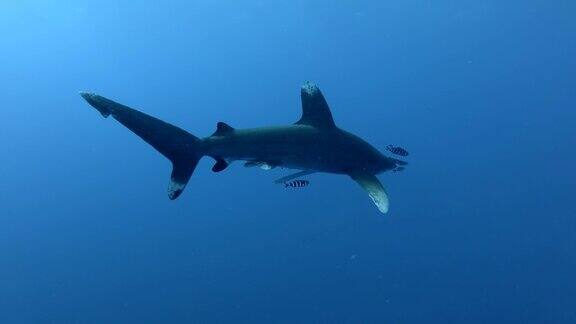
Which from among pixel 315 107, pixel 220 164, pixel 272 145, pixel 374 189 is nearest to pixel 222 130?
pixel 220 164

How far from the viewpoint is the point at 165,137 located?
6.10 m

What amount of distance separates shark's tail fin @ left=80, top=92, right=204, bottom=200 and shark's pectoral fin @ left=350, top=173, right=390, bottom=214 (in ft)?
7.52

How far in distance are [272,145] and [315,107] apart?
90 cm

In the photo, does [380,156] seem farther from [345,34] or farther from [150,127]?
[345,34]

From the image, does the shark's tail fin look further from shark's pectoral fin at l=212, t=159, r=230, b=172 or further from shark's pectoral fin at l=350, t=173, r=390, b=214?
shark's pectoral fin at l=350, t=173, r=390, b=214

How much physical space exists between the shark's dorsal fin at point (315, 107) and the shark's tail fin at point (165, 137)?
1535 millimetres

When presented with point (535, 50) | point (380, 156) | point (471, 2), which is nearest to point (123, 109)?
point (380, 156)

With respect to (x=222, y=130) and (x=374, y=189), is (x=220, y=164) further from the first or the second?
(x=374, y=189)

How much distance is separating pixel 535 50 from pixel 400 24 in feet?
43.9

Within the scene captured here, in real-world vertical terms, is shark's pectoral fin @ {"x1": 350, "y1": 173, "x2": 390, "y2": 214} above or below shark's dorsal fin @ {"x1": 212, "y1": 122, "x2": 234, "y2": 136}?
above

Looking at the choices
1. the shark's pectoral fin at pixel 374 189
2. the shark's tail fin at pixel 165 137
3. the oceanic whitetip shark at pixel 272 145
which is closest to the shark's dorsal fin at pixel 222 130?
the oceanic whitetip shark at pixel 272 145

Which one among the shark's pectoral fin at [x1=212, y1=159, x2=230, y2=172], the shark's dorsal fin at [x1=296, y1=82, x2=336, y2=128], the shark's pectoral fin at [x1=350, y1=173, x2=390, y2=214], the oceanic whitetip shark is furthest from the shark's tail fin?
the shark's pectoral fin at [x1=350, y1=173, x2=390, y2=214]

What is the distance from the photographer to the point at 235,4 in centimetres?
4491

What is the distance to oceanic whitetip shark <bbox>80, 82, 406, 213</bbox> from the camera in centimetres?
594
